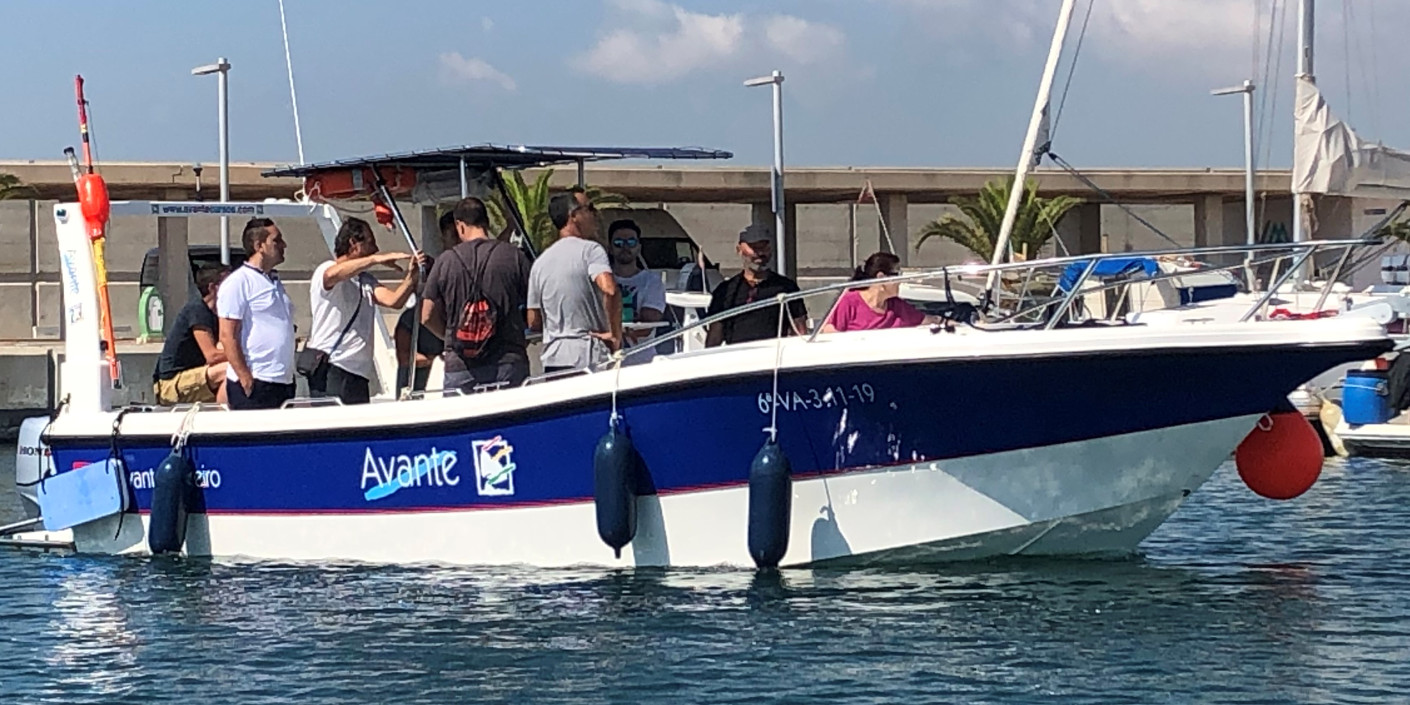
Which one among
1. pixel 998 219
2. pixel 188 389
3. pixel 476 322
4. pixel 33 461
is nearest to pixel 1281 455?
pixel 476 322

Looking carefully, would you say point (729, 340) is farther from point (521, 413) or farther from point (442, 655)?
point (442, 655)

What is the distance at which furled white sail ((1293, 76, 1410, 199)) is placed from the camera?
16.5 m

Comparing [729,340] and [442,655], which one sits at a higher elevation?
[729,340]

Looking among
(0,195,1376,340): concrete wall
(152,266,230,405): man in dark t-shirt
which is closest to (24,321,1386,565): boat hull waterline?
(152,266,230,405): man in dark t-shirt

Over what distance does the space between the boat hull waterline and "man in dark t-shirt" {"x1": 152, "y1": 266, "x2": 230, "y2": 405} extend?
1.22 metres

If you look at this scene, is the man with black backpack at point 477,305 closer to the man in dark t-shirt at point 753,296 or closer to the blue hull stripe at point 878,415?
the blue hull stripe at point 878,415

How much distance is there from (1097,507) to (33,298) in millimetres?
27390

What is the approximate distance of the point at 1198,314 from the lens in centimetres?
1020

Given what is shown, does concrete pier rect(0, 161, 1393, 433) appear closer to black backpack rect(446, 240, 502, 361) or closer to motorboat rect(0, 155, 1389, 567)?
black backpack rect(446, 240, 502, 361)

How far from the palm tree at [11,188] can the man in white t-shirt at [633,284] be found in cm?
2291

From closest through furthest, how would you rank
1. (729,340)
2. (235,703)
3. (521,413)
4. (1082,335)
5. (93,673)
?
(235,703), (93,673), (1082,335), (521,413), (729,340)

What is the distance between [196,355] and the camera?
10453 millimetres

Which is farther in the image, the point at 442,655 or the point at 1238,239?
the point at 1238,239

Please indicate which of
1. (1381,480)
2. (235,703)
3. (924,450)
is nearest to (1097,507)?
(924,450)
